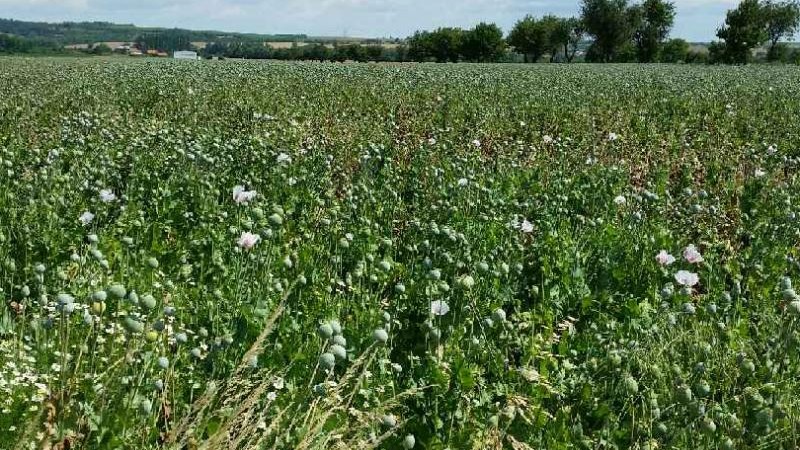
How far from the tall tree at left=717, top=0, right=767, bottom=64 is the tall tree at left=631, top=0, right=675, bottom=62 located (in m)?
10.8

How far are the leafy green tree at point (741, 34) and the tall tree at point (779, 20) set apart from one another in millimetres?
6946

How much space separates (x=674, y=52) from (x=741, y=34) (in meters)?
22.4

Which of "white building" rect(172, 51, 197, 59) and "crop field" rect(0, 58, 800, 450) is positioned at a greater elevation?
"crop field" rect(0, 58, 800, 450)

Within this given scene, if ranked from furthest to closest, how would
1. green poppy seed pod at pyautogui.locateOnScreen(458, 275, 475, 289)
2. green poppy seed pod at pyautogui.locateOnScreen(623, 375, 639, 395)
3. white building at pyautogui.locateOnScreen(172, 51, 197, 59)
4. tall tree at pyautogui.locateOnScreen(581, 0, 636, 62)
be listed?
tall tree at pyautogui.locateOnScreen(581, 0, 636, 62) → white building at pyautogui.locateOnScreen(172, 51, 197, 59) → green poppy seed pod at pyautogui.locateOnScreen(458, 275, 475, 289) → green poppy seed pod at pyautogui.locateOnScreen(623, 375, 639, 395)

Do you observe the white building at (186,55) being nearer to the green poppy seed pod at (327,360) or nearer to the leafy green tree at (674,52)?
the green poppy seed pod at (327,360)

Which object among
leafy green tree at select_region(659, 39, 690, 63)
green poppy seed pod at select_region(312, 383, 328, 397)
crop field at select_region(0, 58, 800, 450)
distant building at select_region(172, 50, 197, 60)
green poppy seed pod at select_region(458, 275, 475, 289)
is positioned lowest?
distant building at select_region(172, 50, 197, 60)

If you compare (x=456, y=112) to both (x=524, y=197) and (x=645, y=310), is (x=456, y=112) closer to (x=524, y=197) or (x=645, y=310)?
(x=524, y=197)

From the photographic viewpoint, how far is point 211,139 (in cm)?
826

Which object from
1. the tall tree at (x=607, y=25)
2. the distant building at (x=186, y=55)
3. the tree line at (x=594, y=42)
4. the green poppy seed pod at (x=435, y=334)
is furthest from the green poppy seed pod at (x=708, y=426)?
the tall tree at (x=607, y=25)

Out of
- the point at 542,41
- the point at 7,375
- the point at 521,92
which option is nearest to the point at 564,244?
the point at 7,375

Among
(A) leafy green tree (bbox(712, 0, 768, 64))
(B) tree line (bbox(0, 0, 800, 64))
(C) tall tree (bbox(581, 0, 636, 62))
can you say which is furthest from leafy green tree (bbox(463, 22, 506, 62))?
(A) leafy green tree (bbox(712, 0, 768, 64))

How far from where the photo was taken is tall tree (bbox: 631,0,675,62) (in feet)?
290

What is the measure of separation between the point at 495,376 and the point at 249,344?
Result: 3.79 feet

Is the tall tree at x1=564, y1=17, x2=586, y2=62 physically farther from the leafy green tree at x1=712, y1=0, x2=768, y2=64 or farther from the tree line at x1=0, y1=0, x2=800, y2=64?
the leafy green tree at x1=712, y1=0, x2=768, y2=64
